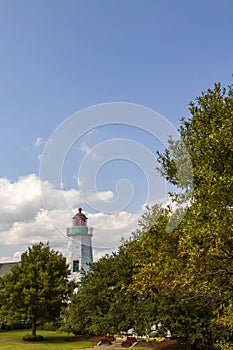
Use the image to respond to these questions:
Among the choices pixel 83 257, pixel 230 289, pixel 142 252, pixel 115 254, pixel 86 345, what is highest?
pixel 83 257

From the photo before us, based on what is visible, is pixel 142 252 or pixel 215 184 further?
pixel 142 252

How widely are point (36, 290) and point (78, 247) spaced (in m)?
11.6

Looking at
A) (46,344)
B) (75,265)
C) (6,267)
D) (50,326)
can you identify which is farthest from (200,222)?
(6,267)

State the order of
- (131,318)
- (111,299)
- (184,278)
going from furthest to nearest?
(111,299), (131,318), (184,278)

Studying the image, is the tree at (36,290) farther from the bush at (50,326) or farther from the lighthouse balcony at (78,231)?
the lighthouse balcony at (78,231)

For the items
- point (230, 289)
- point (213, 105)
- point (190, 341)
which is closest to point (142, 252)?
point (230, 289)

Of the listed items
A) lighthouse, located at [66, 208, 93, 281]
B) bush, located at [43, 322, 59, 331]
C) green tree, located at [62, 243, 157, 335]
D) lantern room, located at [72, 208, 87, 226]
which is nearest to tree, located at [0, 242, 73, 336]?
bush, located at [43, 322, 59, 331]

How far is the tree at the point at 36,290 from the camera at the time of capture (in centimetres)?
3241

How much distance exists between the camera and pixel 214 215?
939cm

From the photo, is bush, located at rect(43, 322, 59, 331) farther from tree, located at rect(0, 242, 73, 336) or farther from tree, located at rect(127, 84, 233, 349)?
tree, located at rect(127, 84, 233, 349)

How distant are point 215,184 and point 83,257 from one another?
120ft

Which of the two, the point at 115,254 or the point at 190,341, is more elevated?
the point at 115,254

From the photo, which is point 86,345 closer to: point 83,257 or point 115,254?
point 115,254

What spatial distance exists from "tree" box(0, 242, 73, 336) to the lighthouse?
7.69m
